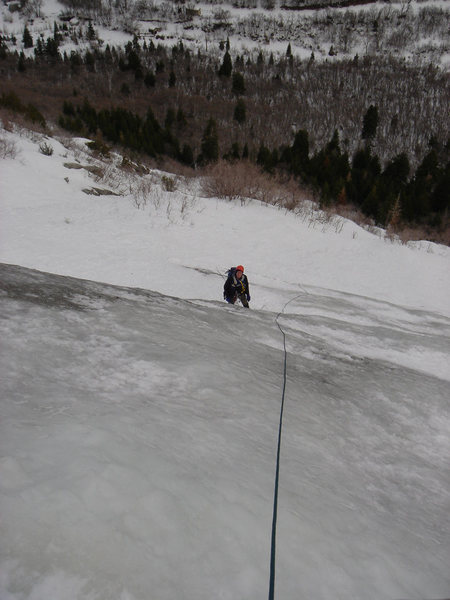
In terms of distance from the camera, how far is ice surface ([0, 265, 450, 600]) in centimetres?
109

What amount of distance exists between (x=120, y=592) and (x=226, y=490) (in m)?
0.58

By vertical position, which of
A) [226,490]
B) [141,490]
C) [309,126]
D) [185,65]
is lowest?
[226,490]

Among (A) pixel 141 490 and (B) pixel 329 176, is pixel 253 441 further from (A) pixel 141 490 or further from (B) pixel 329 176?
(B) pixel 329 176

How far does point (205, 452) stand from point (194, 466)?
0.14m

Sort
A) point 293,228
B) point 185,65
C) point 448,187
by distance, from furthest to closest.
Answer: point 185,65, point 448,187, point 293,228

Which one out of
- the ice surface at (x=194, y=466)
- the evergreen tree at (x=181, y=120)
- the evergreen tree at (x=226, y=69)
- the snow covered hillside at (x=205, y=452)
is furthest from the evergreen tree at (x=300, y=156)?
the ice surface at (x=194, y=466)

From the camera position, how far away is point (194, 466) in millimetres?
1569

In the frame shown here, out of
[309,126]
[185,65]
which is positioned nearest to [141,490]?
[309,126]

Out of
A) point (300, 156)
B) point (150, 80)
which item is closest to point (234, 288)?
point (300, 156)

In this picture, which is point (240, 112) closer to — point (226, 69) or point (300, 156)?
point (226, 69)

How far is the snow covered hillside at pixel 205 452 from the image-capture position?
1.10 meters

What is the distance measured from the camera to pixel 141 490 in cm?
131

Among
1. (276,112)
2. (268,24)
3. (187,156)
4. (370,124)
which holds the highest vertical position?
(268,24)

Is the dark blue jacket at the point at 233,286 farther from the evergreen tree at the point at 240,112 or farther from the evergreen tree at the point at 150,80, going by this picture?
the evergreen tree at the point at 150,80
